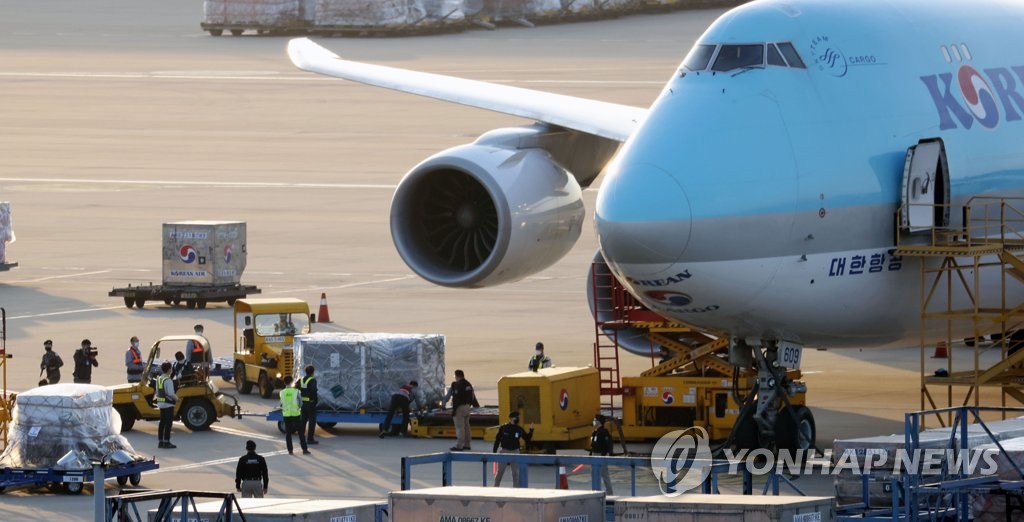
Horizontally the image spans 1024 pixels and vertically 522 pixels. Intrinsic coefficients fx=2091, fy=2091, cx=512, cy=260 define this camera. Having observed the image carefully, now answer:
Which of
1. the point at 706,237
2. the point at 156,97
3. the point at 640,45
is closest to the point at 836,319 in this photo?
the point at 706,237

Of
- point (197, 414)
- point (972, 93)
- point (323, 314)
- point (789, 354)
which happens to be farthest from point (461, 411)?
point (323, 314)

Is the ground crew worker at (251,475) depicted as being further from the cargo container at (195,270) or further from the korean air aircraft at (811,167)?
the cargo container at (195,270)

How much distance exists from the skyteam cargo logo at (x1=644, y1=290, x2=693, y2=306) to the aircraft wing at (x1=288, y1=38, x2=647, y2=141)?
21.0 ft

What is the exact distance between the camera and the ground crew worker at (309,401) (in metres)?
32.9

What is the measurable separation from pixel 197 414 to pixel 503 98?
293 inches

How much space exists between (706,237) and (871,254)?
104 inches

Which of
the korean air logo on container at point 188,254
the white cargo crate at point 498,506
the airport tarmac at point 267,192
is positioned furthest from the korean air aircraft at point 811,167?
the korean air logo on container at point 188,254

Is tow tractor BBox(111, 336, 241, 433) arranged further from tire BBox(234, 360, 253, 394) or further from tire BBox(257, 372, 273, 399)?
tire BBox(234, 360, 253, 394)

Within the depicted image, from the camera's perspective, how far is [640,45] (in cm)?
11406

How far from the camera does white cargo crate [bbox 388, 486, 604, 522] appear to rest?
18953mm

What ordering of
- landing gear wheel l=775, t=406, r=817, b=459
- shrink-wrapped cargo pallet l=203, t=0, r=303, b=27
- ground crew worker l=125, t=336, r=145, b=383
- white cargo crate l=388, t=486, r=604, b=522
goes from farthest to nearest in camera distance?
shrink-wrapped cargo pallet l=203, t=0, r=303, b=27 → ground crew worker l=125, t=336, r=145, b=383 → landing gear wheel l=775, t=406, r=817, b=459 → white cargo crate l=388, t=486, r=604, b=522

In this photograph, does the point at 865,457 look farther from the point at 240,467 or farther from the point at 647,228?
the point at 240,467

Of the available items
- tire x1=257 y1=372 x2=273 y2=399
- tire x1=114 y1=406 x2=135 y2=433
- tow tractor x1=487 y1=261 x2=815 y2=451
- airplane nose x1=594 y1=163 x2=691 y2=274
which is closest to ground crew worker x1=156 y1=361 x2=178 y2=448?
tire x1=114 y1=406 x2=135 y2=433

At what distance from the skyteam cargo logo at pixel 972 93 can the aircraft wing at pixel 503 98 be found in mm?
5584
